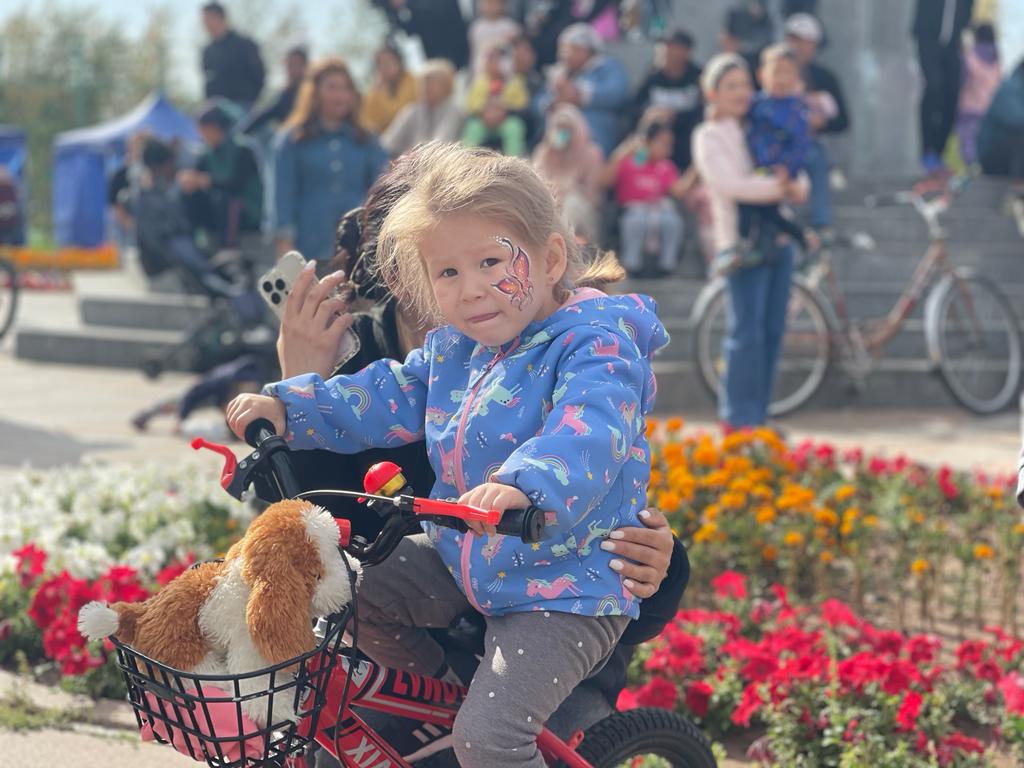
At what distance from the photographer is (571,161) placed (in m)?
10.8

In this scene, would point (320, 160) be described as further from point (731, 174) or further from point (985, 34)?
point (985, 34)

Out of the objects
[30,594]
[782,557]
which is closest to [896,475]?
[782,557]

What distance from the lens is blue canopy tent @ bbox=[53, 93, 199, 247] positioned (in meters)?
27.6

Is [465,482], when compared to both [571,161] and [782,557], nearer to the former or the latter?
[782,557]

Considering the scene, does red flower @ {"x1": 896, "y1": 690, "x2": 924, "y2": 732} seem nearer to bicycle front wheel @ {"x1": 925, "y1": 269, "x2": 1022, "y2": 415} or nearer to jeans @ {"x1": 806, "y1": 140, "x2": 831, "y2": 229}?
bicycle front wheel @ {"x1": 925, "y1": 269, "x2": 1022, "y2": 415}

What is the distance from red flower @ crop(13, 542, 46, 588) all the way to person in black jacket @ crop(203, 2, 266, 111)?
9714 mm

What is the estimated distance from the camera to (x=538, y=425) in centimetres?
227

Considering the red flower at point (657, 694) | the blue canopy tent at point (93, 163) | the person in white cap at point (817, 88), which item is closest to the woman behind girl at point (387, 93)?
the person in white cap at point (817, 88)

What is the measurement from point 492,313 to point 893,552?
3.45 metres

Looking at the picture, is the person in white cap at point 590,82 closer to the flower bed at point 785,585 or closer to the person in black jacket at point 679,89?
the person in black jacket at point 679,89

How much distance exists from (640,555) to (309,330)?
0.81 m

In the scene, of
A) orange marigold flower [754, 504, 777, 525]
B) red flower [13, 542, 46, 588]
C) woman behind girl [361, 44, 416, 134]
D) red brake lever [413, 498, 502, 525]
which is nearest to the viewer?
red brake lever [413, 498, 502, 525]

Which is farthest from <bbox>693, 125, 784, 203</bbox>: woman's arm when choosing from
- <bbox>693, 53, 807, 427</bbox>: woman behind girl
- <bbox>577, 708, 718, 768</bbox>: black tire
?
<bbox>577, 708, 718, 768</bbox>: black tire

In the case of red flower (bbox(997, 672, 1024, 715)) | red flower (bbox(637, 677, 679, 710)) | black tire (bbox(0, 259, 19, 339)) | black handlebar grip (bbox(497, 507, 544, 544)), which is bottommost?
black tire (bbox(0, 259, 19, 339))
